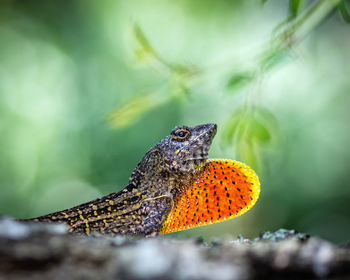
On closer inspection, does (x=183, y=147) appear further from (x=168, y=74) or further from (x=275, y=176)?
(x=275, y=176)

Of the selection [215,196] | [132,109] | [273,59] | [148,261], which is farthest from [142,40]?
[148,261]

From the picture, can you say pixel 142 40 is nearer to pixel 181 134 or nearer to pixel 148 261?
pixel 181 134

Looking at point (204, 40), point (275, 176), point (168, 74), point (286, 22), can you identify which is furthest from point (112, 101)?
point (286, 22)

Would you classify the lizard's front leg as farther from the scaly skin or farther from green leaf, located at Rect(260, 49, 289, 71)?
green leaf, located at Rect(260, 49, 289, 71)

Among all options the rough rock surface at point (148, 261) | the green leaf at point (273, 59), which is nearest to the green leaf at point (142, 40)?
the green leaf at point (273, 59)

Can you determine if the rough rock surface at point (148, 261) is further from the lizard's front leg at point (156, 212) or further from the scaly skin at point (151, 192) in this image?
the lizard's front leg at point (156, 212)

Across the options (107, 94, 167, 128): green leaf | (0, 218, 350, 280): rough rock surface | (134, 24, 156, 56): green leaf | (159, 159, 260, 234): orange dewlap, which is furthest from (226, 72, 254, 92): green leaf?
(0, 218, 350, 280): rough rock surface
